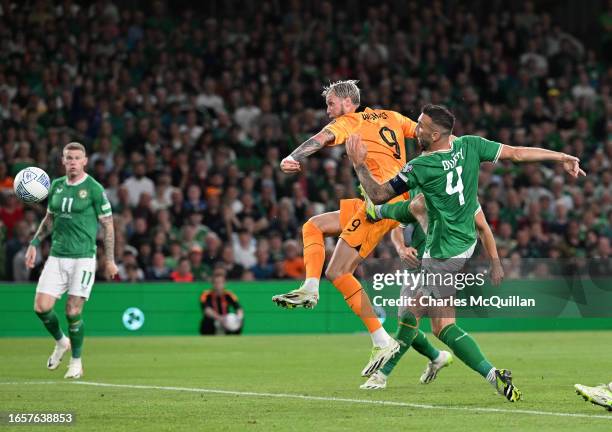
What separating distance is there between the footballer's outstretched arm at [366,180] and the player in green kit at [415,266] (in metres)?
0.85

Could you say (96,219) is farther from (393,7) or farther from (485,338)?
(393,7)

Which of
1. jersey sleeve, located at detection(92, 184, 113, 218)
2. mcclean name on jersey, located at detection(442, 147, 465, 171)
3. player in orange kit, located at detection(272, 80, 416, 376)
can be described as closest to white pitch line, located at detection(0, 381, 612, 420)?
player in orange kit, located at detection(272, 80, 416, 376)

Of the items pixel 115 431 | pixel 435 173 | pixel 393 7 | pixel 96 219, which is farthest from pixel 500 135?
pixel 115 431

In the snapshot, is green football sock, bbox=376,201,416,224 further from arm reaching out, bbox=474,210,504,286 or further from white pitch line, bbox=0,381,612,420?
white pitch line, bbox=0,381,612,420

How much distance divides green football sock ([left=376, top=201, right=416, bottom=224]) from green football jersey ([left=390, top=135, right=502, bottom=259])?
0.48m

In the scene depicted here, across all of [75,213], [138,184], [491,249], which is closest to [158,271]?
[138,184]

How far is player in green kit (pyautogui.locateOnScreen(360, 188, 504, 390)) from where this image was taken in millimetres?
10617

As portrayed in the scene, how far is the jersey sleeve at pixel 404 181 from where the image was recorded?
9.62 m

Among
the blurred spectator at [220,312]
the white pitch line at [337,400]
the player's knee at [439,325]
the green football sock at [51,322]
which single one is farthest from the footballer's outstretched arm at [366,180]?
the blurred spectator at [220,312]

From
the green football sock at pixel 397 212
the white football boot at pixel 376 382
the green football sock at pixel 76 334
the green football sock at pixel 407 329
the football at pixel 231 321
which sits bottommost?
the football at pixel 231 321

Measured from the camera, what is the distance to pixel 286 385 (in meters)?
11.9

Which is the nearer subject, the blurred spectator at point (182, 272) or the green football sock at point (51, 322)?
the green football sock at point (51, 322)

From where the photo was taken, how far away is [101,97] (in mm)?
24312

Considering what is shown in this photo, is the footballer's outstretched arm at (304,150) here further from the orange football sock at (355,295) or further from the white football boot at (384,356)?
the white football boot at (384,356)
